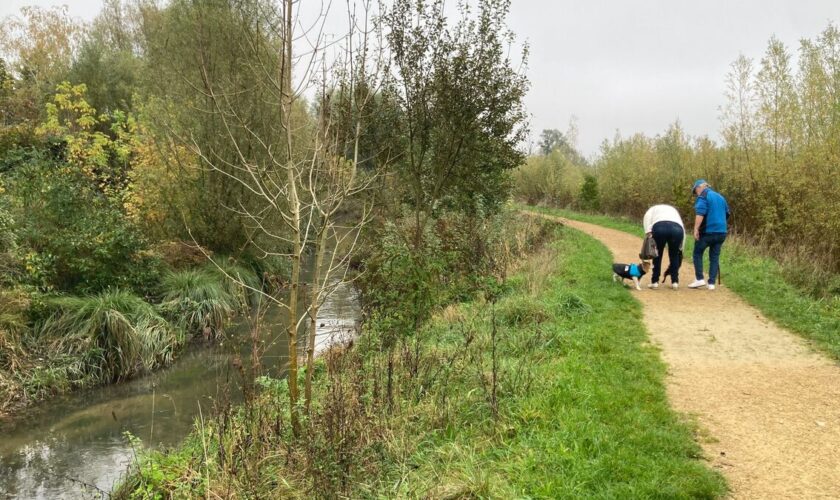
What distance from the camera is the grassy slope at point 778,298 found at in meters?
6.81

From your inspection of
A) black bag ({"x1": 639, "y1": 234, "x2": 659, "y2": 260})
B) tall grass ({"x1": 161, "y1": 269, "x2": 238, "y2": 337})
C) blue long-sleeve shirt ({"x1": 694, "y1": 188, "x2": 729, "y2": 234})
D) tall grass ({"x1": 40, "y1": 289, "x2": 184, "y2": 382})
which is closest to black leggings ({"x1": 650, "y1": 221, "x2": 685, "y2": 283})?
black bag ({"x1": 639, "y1": 234, "x2": 659, "y2": 260})

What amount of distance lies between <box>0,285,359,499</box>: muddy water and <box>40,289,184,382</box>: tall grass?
32cm

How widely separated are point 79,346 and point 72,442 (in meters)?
2.40

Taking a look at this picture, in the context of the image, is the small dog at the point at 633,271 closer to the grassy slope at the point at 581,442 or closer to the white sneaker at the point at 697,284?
the white sneaker at the point at 697,284

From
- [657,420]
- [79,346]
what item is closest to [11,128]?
[79,346]

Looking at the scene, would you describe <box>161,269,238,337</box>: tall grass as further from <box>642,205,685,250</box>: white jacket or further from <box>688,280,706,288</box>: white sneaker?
<box>688,280,706,288</box>: white sneaker

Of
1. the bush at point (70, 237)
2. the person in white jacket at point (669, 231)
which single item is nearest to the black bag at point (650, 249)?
the person in white jacket at point (669, 231)

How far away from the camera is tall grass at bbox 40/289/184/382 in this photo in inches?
346

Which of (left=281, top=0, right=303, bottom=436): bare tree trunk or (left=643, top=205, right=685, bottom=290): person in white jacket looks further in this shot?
(left=643, top=205, right=685, bottom=290): person in white jacket

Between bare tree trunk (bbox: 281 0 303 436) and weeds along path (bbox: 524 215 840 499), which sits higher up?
bare tree trunk (bbox: 281 0 303 436)

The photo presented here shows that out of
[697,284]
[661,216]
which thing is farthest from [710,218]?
[697,284]

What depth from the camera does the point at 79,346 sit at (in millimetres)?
8742

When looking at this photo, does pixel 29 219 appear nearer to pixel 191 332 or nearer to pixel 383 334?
pixel 191 332

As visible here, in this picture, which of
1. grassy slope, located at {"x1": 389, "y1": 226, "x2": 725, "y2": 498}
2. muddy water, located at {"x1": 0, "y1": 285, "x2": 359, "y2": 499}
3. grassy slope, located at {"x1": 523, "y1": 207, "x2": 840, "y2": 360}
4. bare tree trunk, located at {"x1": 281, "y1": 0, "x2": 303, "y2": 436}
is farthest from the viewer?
grassy slope, located at {"x1": 523, "y1": 207, "x2": 840, "y2": 360}
